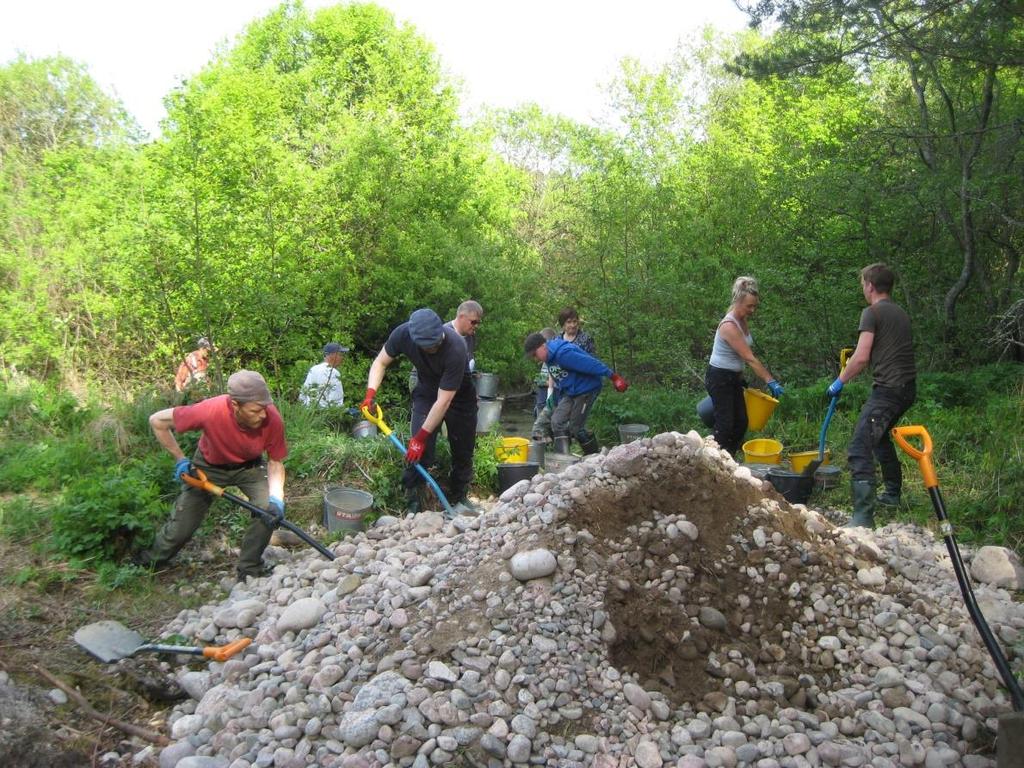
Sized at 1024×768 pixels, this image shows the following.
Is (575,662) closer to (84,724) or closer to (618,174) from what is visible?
(84,724)

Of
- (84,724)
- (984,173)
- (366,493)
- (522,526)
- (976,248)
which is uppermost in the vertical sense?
Answer: (984,173)

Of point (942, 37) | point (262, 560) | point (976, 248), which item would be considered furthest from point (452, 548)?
point (976, 248)

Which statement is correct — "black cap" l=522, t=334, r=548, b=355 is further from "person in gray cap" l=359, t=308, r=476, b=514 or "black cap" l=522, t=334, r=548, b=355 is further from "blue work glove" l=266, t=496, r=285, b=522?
"blue work glove" l=266, t=496, r=285, b=522

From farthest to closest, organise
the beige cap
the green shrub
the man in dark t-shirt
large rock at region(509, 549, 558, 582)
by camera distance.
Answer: the man in dark t-shirt → the green shrub → the beige cap → large rock at region(509, 549, 558, 582)

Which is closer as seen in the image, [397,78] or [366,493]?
[366,493]

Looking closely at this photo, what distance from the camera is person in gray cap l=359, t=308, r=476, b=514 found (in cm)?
564

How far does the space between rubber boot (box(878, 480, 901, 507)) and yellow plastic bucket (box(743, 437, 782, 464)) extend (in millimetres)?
923

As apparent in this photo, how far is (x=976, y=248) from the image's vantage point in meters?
9.30

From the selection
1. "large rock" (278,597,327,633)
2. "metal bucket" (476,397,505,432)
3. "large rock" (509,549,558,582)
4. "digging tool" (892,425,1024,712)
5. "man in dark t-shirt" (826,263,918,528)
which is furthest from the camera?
"metal bucket" (476,397,505,432)

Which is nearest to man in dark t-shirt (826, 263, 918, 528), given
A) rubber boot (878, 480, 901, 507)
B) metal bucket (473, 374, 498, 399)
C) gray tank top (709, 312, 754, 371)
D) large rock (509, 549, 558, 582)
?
rubber boot (878, 480, 901, 507)

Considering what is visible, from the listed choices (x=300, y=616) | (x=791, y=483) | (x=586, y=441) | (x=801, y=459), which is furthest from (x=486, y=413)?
(x=300, y=616)

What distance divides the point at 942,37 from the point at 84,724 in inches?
319

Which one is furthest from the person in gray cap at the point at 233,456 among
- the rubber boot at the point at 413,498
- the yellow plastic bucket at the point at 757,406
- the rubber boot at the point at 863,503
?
the rubber boot at the point at 863,503

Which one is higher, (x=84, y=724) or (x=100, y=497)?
(x=100, y=497)
